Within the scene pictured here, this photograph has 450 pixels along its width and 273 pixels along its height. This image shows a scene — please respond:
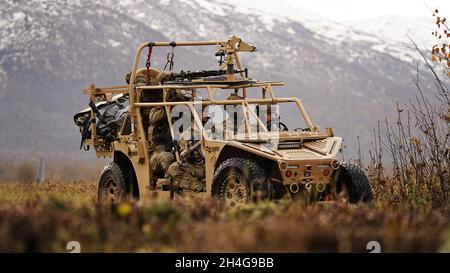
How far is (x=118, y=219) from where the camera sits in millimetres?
10047

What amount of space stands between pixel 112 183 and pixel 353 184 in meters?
3.95

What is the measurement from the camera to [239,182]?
511 inches

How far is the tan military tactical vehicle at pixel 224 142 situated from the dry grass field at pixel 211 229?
1.36 meters

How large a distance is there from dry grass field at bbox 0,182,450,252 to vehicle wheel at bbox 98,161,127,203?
4.70 meters

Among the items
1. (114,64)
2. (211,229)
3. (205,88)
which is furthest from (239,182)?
(114,64)

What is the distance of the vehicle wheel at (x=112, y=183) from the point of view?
15.6m

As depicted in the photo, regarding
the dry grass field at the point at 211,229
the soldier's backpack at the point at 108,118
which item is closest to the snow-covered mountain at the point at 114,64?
the soldier's backpack at the point at 108,118

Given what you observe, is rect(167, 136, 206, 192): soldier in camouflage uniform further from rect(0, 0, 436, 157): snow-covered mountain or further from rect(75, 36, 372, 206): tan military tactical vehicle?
rect(0, 0, 436, 157): snow-covered mountain

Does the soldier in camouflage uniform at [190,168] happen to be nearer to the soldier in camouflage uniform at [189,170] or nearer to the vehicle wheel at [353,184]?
the soldier in camouflage uniform at [189,170]

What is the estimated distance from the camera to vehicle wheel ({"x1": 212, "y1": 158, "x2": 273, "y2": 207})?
12.7m

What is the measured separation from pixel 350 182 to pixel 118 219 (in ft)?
14.5

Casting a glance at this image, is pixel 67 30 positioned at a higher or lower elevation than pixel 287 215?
higher
